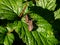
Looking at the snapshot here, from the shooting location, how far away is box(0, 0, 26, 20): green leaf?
182 cm

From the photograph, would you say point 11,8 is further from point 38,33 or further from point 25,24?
point 38,33

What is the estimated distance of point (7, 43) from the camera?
65.5 inches

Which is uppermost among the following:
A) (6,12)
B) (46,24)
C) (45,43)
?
(6,12)

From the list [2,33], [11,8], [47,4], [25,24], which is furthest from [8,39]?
[47,4]

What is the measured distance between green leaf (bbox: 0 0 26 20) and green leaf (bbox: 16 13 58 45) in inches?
4.9

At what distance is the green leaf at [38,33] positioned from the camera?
5.55ft

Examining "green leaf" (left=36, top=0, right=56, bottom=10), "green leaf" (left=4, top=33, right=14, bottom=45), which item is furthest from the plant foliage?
"green leaf" (left=36, top=0, right=56, bottom=10)

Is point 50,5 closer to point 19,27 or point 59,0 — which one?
point 59,0

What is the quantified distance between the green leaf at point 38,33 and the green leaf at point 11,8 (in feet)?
0.41

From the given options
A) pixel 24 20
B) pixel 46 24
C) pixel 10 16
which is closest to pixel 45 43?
pixel 46 24

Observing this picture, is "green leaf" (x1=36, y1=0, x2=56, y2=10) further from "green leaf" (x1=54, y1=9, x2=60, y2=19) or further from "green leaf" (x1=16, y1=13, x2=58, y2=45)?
"green leaf" (x1=16, y1=13, x2=58, y2=45)

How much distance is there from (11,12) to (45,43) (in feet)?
1.52

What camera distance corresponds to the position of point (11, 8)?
1.92m

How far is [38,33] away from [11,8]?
1.31 feet
